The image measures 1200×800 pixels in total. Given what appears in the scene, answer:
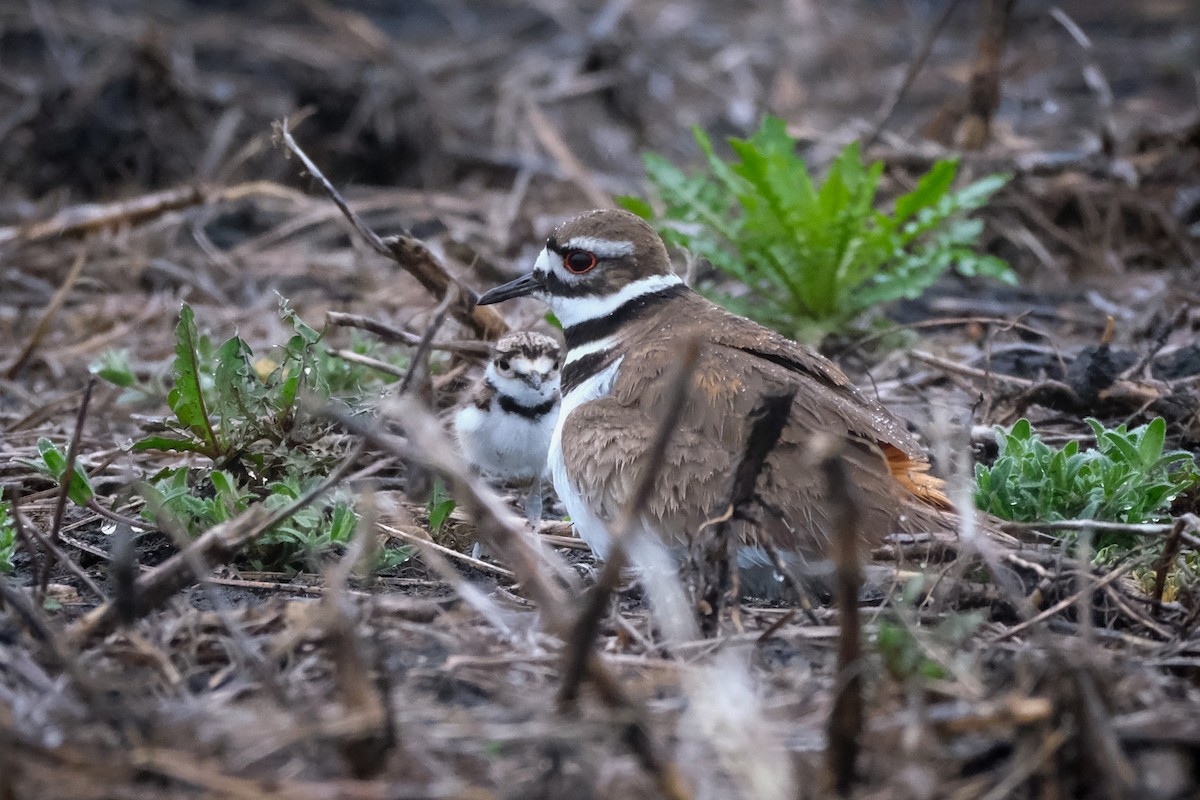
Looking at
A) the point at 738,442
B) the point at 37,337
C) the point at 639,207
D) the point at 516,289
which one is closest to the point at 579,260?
the point at 516,289

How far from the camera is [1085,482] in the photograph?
349 centimetres

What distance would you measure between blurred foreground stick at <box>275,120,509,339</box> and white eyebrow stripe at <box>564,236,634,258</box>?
0.45 meters

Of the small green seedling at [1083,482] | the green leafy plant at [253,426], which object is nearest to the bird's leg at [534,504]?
the green leafy plant at [253,426]

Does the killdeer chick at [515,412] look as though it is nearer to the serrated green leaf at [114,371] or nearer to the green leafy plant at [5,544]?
the serrated green leaf at [114,371]

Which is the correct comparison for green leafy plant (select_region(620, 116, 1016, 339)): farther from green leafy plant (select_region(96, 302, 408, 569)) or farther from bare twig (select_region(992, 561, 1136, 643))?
bare twig (select_region(992, 561, 1136, 643))

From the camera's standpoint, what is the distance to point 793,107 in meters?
9.24

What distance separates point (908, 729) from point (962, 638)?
1.84 feet

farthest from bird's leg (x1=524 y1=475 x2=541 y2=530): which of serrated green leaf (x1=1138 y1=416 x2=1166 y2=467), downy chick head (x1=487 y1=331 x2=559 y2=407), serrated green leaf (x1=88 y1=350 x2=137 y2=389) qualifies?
serrated green leaf (x1=1138 y1=416 x2=1166 y2=467)

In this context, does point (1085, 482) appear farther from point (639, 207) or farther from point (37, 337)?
point (37, 337)

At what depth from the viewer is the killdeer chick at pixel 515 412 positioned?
172 inches

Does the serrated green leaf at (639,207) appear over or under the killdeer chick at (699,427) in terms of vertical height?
over

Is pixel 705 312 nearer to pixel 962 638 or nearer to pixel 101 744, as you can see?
pixel 962 638

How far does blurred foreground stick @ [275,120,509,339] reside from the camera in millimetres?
4203

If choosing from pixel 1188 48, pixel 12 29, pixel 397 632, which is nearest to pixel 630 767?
pixel 397 632
